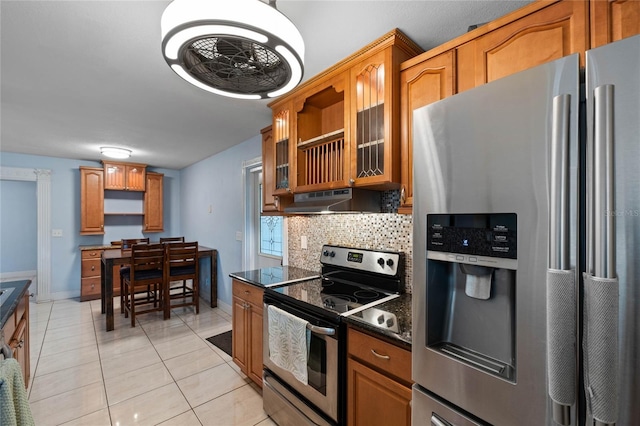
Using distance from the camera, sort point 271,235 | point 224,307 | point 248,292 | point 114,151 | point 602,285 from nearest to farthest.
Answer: point 602,285, point 248,292, point 271,235, point 114,151, point 224,307

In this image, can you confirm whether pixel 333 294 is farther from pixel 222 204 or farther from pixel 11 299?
pixel 222 204

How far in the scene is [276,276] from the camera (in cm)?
236

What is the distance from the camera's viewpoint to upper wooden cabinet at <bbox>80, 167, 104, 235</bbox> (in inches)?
187

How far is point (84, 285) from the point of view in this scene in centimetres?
Answer: 463

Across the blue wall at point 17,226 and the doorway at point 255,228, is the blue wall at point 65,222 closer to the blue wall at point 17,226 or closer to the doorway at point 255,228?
the blue wall at point 17,226

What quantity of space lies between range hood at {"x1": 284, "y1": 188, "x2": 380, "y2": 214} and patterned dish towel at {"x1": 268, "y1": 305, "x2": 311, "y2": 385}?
0.69 meters

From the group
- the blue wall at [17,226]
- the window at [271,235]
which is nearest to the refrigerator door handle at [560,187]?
the window at [271,235]

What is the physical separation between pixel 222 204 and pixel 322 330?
10.6 ft

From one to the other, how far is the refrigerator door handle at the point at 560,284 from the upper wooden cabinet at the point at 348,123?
871mm

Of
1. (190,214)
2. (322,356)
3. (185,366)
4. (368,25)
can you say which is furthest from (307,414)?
(190,214)

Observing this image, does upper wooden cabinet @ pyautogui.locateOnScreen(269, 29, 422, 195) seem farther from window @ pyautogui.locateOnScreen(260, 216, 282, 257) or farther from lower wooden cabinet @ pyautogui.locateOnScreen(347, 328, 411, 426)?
window @ pyautogui.locateOnScreen(260, 216, 282, 257)

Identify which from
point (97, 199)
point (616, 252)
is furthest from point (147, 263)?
point (616, 252)

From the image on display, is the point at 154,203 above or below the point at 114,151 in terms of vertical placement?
below

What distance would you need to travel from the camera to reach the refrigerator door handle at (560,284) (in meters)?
0.71
